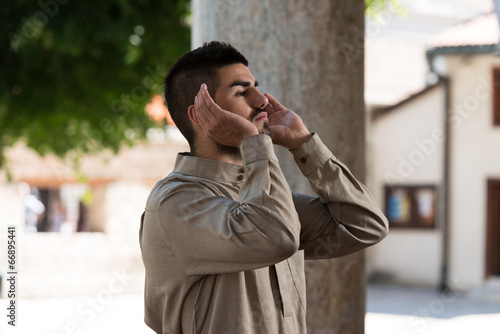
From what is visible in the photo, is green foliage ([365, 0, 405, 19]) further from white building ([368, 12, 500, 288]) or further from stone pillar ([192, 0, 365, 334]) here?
stone pillar ([192, 0, 365, 334])

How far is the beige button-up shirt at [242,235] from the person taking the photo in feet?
6.49

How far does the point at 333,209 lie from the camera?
7.73 feet

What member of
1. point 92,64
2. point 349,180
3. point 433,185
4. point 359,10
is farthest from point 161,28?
point 433,185

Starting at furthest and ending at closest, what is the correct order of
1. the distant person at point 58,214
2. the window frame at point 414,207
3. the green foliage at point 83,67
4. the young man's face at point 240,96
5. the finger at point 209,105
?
the distant person at point 58,214 → the window frame at point 414,207 → the green foliage at point 83,67 → the young man's face at point 240,96 → the finger at point 209,105

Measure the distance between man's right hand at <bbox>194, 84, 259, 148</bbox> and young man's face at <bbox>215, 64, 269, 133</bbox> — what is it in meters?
0.09

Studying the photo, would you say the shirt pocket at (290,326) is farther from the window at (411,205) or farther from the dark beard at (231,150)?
the window at (411,205)

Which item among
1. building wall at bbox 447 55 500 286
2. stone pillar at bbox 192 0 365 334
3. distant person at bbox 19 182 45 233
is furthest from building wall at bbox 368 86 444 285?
stone pillar at bbox 192 0 365 334

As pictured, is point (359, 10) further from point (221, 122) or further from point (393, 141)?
point (393, 141)

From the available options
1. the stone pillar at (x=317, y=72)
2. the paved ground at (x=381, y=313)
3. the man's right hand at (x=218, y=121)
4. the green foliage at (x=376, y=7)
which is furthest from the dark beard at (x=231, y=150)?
the paved ground at (x=381, y=313)

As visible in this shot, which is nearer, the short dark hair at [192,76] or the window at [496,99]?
the short dark hair at [192,76]

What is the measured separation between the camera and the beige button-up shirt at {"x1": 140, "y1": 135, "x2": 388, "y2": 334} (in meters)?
1.98

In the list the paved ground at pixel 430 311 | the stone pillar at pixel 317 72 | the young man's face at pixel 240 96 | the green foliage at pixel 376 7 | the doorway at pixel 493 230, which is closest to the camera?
the young man's face at pixel 240 96

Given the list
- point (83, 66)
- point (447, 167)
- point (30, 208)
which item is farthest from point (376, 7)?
point (30, 208)

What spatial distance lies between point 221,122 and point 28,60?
21.9 ft
